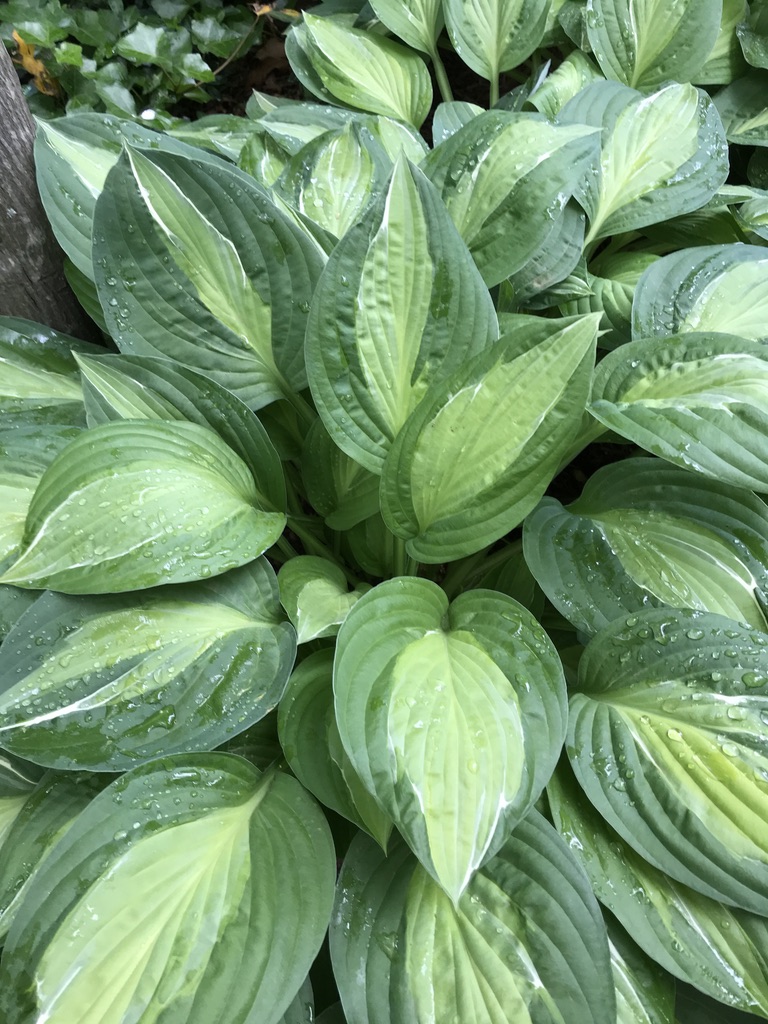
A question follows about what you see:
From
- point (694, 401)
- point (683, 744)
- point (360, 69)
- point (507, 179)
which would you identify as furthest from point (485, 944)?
point (360, 69)

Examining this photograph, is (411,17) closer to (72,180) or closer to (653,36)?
(653,36)

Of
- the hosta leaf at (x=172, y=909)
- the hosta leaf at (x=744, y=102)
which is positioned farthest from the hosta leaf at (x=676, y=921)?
the hosta leaf at (x=744, y=102)

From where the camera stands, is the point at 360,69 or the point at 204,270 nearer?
the point at 204,270

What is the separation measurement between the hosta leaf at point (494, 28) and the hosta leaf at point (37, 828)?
1.61m

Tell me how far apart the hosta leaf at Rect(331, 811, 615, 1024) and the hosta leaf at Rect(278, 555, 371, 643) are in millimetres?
262

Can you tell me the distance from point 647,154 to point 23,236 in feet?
3.56

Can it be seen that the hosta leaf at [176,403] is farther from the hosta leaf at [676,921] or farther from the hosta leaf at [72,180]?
the hosta leaf at [676,921]

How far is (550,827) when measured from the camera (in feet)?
2.17

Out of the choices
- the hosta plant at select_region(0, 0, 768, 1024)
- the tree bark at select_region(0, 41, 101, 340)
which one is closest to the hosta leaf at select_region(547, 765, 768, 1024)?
the hosta plant at select_region(0, 0, 768, 1024)

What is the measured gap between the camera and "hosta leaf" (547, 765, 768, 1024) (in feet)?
2.11

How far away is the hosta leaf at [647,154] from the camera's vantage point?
3.79 ft

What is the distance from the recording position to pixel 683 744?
0.69 metres

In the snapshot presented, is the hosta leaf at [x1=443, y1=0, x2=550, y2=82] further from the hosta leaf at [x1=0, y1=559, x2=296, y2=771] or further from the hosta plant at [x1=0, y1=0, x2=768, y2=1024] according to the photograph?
the hosta leaf at [x1=0, y1=559, x2=296, y2=771]

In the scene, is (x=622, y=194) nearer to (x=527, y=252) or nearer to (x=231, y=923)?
(x=527, y=252)
